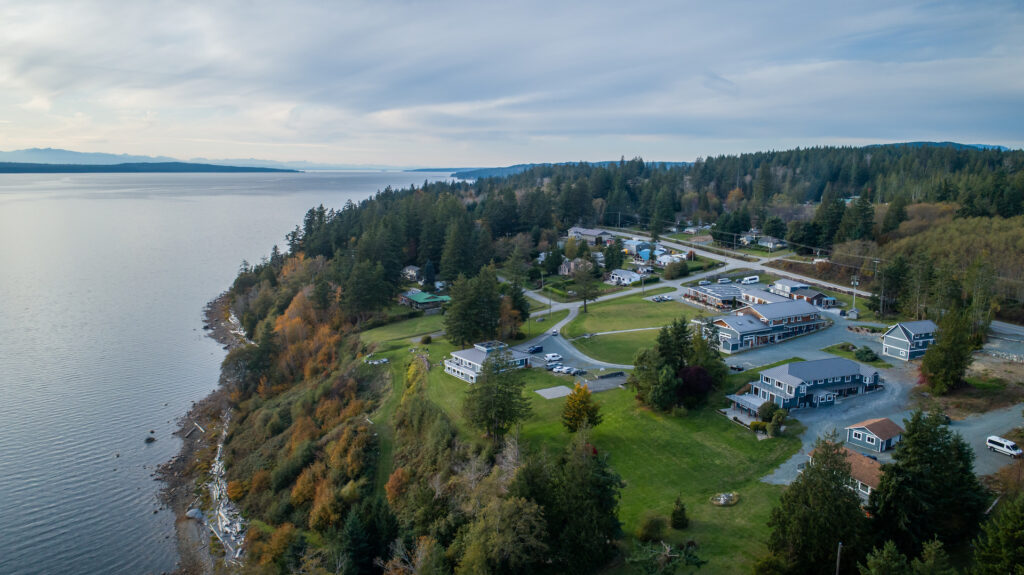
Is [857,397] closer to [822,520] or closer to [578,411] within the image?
[578,411]

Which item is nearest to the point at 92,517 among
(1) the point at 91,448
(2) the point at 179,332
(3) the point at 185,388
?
(1) the point at 91,448

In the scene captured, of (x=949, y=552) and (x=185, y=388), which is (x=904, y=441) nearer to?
A: (x=949, y=552)

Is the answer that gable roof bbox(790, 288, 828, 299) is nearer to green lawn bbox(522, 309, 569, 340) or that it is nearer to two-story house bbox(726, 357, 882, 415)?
two-story house bbox(726, 357, 882, 415)

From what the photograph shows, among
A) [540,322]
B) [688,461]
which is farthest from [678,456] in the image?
[540,322]

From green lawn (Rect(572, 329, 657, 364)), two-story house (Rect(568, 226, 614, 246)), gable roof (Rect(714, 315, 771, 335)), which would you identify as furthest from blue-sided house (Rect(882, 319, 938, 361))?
two-story house (Rect(568, 226, 614, 246))

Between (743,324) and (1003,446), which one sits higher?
(743,324)

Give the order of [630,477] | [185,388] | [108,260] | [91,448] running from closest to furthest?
[630,477]
[91,448]
[185,388]
[108,260]

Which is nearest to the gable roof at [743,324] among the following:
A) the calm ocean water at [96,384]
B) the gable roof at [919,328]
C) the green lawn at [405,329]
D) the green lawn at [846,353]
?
the green lawn at [846,353]
